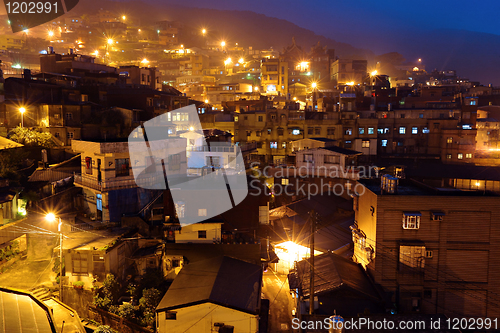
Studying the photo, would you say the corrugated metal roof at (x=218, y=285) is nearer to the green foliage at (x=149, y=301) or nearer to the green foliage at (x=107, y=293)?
the green foliage at (x=149, y=301)

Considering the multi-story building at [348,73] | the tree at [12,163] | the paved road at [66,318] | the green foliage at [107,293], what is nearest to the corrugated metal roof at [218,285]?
the green foliage at [107,293]

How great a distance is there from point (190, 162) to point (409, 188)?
16.9 metres

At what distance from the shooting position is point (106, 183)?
1964 centimetres

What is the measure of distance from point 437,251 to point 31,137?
26.6m

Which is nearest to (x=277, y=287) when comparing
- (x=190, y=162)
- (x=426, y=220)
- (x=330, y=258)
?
(x=330, y=258)

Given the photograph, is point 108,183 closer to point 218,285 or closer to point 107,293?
point 107,293

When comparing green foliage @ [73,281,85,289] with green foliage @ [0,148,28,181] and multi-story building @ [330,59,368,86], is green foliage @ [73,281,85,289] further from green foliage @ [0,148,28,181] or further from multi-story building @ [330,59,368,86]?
multi-story building @ [330,59,368,86]

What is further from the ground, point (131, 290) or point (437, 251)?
point (437, 251)

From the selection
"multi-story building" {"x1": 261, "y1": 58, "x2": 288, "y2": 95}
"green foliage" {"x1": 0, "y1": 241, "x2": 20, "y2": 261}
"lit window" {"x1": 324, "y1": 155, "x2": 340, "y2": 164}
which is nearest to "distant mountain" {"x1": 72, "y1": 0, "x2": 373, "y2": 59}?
"multi-story building" {"x1": 261, "y1": 58, "x2": 288, "y2": 95}

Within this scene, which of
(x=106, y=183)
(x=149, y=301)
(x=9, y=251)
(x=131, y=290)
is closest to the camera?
(x=149, y=301)

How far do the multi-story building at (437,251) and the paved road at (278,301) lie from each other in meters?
4.38

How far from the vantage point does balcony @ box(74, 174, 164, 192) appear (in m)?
19.6

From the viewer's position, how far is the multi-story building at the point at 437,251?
15688 millimetres

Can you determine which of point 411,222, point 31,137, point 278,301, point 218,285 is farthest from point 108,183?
point 411,222
